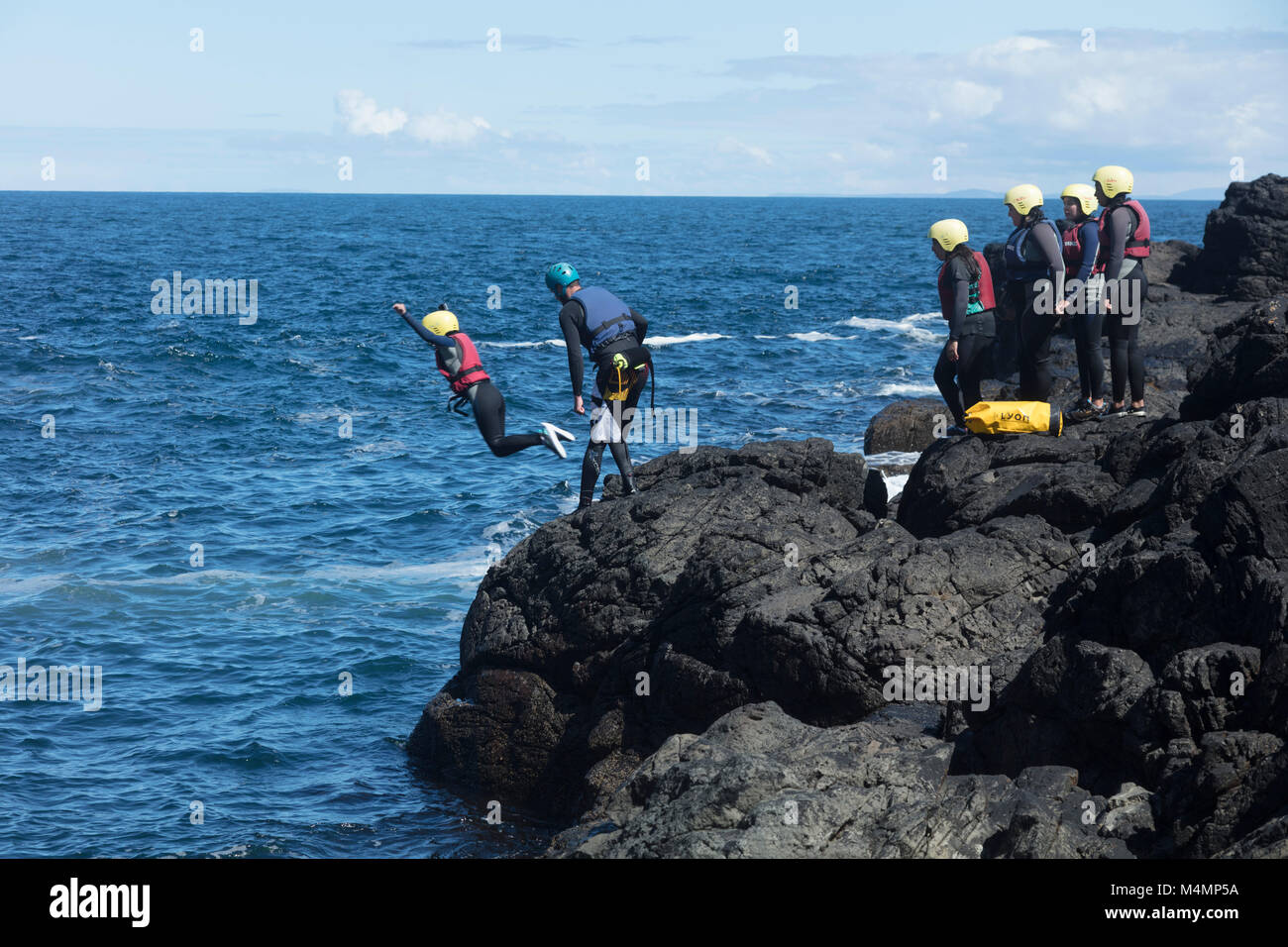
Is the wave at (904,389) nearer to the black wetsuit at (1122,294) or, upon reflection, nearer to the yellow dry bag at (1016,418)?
the black wetsuit at (1122,294)

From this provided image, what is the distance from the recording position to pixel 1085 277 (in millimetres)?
13852

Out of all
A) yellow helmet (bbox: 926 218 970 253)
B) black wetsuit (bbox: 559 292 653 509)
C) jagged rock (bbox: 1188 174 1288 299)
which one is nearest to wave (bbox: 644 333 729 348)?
jagged rock (bbox: 1188 174 1288 299)

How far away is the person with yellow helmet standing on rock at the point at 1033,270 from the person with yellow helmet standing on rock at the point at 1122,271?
56 cm

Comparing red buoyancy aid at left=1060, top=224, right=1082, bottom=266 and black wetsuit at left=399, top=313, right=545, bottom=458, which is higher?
red buoyancy aid at left=1060, top=224, right=1082, bottom=266

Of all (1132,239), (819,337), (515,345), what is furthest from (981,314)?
(819,337)

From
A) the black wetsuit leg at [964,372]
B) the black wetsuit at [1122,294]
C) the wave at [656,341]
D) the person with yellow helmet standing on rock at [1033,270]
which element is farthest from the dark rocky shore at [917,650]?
the wave at [656,341]

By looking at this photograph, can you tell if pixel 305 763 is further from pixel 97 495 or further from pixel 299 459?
pixel 299 459

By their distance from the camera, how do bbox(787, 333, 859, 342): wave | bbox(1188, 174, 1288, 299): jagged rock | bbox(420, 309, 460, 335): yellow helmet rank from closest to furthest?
bbox(420, 309, 460, 335): yellow helmet < bbox(1188, 174, 1288, 299): jagged rock < bbox(787, 333, 859, 342): wave

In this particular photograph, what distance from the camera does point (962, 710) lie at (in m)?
9.21

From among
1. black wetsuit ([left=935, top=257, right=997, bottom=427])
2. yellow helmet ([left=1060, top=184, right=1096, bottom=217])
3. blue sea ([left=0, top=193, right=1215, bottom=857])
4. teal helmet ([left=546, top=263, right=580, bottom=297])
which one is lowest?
blue sea ([left=0, top=193, right=1215, bottom=857])

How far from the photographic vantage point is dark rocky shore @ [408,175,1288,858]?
23.5 feet

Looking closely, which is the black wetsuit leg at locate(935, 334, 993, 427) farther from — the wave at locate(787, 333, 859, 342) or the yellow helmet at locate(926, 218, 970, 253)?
the wave at locate(787, 333, 859, 342)

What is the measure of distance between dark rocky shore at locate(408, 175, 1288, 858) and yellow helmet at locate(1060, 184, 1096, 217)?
7.39ft

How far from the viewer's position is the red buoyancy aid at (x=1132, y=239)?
1376cm
